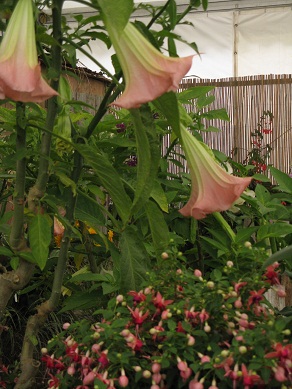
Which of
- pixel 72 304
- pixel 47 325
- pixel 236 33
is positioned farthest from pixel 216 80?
pixel 72 304

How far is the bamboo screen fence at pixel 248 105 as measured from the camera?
7266mm

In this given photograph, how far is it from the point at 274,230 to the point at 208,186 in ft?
1.72

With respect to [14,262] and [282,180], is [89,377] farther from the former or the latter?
[282,180]

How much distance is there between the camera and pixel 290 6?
720 centimetres

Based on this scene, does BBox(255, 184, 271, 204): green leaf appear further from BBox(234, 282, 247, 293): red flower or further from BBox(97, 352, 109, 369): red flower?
BBox(97, 352, 109, 369): red flower

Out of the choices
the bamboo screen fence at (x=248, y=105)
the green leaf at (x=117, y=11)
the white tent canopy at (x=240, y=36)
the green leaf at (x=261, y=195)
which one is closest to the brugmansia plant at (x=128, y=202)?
the green leaf at (x=117, y=11)

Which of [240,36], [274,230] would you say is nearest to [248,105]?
[240,36]

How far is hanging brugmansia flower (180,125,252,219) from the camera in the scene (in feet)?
2.46

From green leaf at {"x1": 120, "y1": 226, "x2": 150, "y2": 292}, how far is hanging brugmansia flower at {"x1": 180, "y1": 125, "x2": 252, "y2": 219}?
234mm

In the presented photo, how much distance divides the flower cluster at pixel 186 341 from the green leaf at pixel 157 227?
41 mm

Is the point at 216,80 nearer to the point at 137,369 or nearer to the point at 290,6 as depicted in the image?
the point at 290,6

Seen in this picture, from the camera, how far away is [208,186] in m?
0.76

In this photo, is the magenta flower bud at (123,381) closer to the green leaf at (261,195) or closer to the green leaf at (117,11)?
the green leaf at (117,11)

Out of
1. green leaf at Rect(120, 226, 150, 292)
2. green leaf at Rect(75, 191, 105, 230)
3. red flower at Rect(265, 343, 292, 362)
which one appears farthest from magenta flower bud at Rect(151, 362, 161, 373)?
green leaf at Rect(75, 191, 105, 230)
